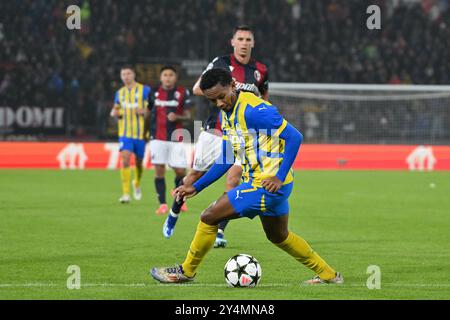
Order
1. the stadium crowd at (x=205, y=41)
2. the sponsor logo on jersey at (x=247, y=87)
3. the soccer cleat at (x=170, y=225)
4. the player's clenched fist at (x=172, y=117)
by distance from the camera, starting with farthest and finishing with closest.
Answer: the stadium crowd at (x=205, y=41), the player's clenched fist at (x=172, y=117), the soccer cleat at (x=170, y=225), the sponsor logo on jersey at (x=247, y=87)

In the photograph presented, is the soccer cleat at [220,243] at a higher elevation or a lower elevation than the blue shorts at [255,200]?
lower

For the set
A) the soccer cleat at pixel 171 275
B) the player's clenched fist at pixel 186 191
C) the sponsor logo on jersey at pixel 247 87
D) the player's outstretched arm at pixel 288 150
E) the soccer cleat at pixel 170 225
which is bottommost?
the soccer cleat at pixel 170 225

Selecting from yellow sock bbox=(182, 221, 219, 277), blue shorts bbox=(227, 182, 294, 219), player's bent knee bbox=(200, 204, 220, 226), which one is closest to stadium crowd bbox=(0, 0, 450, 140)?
yellow sock bbox=(182, 221, 219, 277)

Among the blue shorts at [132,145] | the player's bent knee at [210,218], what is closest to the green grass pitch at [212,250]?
the player's bent knee at [210,218]

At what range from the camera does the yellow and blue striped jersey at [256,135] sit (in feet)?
23.1

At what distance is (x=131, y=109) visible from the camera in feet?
51.5

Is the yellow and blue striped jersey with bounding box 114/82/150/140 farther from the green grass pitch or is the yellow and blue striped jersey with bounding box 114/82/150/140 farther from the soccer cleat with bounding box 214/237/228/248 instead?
the soccer cleat with bounding box 214/237/228/248

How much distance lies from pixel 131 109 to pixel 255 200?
29.2ft

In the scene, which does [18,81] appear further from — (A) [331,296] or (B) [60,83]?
(A) [331,296]

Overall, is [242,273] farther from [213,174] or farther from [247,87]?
[247,87]

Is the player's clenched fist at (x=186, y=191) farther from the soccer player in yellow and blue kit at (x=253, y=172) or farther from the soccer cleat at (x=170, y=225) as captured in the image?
the soccer cleat at (x=170, y=225)

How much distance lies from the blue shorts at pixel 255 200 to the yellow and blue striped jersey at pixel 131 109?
27.5ft

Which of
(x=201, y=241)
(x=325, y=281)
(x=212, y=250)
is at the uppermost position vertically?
(x=201, y=241)

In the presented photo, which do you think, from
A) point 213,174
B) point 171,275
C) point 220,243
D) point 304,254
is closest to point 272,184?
point 213,174
